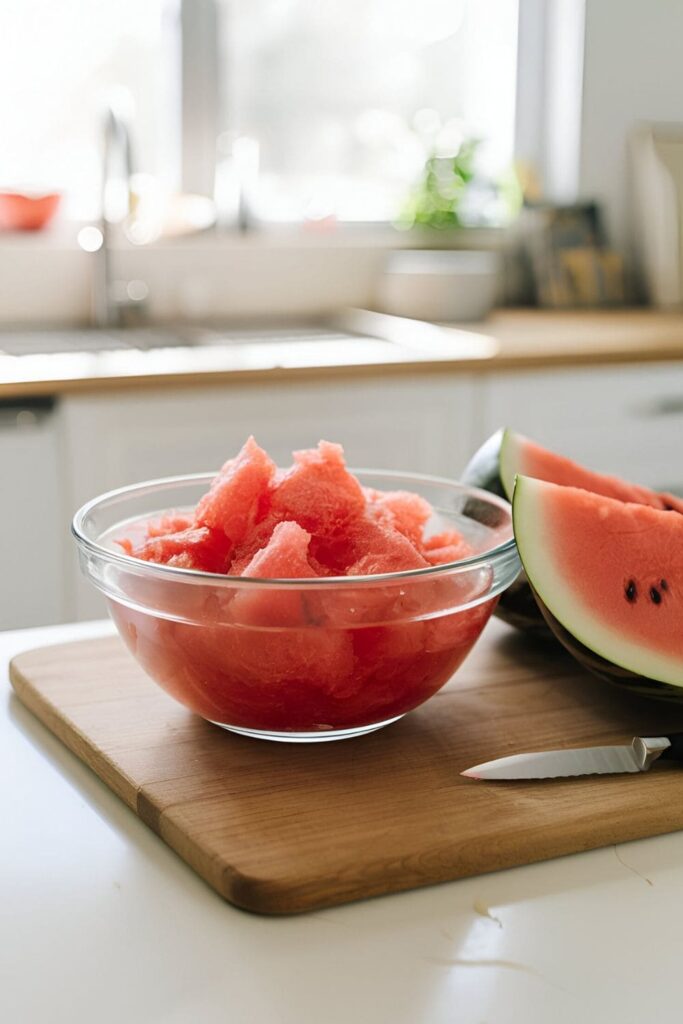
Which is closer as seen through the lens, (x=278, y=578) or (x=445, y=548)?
(x=278, y=578)

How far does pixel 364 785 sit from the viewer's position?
2.73 ft

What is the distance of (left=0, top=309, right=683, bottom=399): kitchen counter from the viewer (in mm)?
2307

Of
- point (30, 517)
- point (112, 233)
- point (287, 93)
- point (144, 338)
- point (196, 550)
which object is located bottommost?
point (30, 517)

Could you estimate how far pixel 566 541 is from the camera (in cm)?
95

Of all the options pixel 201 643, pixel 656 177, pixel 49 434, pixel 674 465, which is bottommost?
pixel 674 465

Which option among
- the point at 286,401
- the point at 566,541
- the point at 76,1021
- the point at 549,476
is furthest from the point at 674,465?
the point at 76,1021

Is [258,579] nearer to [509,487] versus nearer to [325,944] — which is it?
[325,944]

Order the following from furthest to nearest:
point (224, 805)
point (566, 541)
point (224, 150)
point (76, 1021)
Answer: point (224, 150)
point (566, 541)
point (224, 805)
point (76, 1021)

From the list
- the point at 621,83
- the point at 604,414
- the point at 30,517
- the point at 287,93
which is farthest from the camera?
the point at 621,83

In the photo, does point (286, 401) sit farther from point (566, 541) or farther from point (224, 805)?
point (224, 805)

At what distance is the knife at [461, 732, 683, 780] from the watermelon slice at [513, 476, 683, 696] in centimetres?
7

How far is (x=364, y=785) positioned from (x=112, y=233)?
2527mm

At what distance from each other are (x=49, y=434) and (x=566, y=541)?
4.96 feet

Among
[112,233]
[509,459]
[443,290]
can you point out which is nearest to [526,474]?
[509,459]
